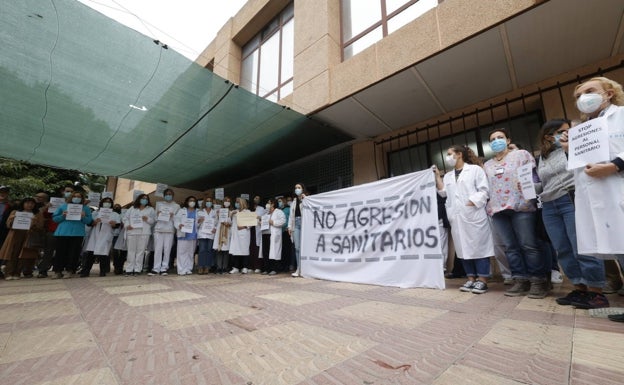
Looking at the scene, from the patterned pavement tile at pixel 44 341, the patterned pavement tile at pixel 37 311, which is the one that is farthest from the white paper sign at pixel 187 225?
the patterned pavement tile at pixel 44 341

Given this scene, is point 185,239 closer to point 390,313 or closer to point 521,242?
point 390,313

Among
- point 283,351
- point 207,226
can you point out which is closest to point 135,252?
point 207,226

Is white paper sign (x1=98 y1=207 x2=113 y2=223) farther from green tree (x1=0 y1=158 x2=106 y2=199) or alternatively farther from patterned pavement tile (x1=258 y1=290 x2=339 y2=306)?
green tree (x1=0 y1=158 x2=106 y2=199)

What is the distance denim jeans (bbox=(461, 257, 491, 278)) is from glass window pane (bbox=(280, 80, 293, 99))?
6.02m

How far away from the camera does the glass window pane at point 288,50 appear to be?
791 centimetres

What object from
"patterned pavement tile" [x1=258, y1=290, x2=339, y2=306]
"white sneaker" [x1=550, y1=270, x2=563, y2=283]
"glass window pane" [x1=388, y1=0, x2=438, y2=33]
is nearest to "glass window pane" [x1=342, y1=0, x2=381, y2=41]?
"glass window pane" [x1=388, y1=0, x2=438, y2=33]

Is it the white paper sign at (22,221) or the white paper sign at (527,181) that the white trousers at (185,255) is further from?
the white paper sign at (527,181)

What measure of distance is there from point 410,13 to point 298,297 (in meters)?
5.74

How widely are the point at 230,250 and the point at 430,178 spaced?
15.6ft

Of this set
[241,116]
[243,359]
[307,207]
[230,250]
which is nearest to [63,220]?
[230,250]

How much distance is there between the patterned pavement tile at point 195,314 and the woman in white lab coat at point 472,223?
249 centimetres

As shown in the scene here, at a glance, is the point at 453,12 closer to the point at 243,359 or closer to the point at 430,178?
the point at 430,178

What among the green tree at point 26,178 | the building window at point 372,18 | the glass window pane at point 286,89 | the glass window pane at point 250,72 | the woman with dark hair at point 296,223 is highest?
the glass window pane at point 250,72

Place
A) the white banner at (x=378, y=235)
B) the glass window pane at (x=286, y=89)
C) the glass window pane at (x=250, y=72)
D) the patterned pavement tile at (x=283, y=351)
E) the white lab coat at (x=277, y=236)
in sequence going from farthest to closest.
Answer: the glass window pane at (x=250, y=72), the glass window pane at (x=286, y=89), the white lab coat at (x=277, y=236), the white banner at (x=378, y=235), the patterned pavement tile at (x=283, y=351)
